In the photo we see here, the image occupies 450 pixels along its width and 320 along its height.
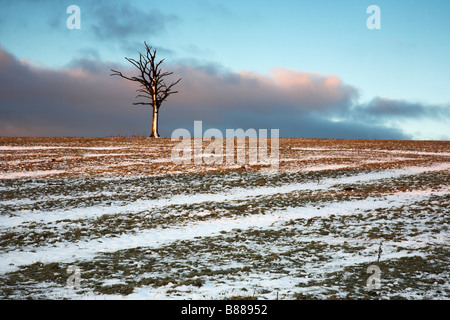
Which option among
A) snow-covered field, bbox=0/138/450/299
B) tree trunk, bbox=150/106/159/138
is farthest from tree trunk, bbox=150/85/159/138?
snow-covered field, bbox=0/138/450/299

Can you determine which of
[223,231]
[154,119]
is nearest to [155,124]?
[154,119]

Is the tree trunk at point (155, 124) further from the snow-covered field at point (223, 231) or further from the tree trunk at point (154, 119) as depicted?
the snow-covered field at point (223, 231)

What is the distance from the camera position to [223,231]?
1129 centimetres

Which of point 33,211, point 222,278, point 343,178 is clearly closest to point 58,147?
point 33,211

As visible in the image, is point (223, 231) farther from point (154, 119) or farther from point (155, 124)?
point (154, 119)

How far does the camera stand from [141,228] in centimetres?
1170

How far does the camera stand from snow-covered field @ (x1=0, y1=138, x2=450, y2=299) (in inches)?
287

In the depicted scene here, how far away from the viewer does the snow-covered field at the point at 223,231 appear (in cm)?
728

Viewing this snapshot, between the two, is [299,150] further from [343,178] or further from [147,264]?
[147,264]

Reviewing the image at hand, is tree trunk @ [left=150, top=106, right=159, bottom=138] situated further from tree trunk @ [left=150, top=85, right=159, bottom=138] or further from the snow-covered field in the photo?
the snow-covered field

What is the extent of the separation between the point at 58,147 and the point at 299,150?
2190cm

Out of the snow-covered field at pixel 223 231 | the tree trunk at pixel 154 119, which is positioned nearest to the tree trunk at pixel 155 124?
the tree trunk at pixel 154 119

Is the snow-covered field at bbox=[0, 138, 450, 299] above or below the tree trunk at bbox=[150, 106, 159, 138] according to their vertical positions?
below

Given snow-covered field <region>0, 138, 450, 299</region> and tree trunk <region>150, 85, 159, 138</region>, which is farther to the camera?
tree trunk <region>150, 85, 159, 138</region>
